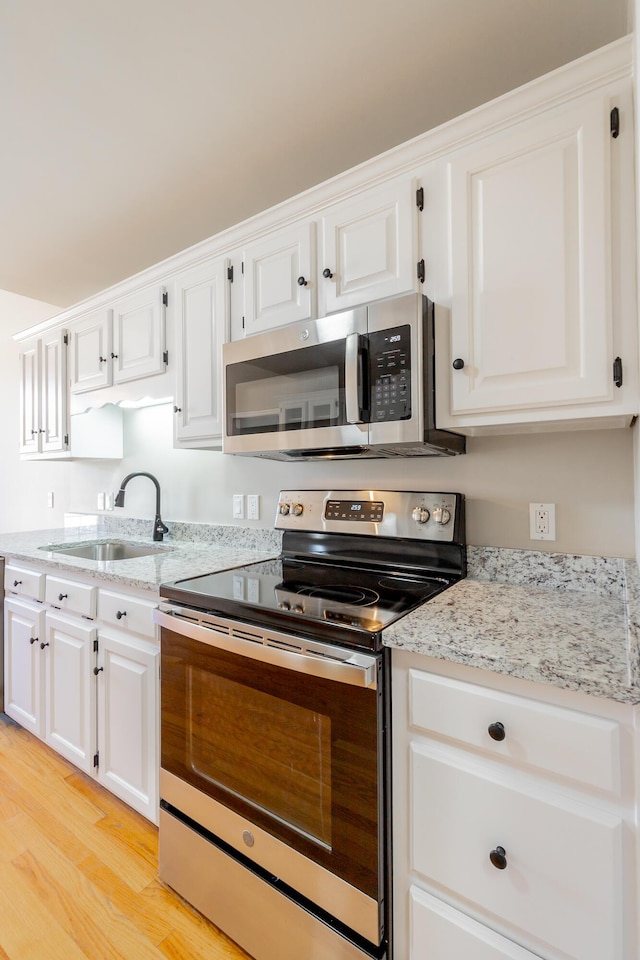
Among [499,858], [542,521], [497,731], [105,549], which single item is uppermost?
[542,521]

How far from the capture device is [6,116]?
5.17ft

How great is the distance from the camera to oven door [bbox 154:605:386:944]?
1.04 meters

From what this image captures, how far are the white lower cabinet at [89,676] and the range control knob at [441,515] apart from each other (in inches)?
39.2

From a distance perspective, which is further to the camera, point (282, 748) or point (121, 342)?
point (121, 342)

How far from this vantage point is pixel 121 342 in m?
2.28

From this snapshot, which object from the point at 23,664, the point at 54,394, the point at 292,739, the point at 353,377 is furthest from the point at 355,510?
the point at 54,394

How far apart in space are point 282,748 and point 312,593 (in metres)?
0.41

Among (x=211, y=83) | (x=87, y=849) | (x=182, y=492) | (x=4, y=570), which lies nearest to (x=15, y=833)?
(x=87, y=849)

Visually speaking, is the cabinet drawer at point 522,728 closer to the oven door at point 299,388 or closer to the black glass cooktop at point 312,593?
the black glass cooktop at point 312,593

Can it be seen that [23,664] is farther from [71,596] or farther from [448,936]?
[448,936]

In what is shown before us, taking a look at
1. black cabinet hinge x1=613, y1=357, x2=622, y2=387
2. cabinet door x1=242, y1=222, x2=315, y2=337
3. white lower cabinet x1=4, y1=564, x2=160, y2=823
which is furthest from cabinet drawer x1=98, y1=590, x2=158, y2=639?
black cabinet hinge x1=613, y1=357, x2=622, y2=387

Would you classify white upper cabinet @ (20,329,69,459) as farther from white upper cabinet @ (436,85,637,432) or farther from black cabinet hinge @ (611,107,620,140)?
black cabinet hinge @ (611,107,620,140)

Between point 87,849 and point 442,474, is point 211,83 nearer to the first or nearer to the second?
point 442,474

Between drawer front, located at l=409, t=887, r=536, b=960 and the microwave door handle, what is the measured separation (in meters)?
1.14
